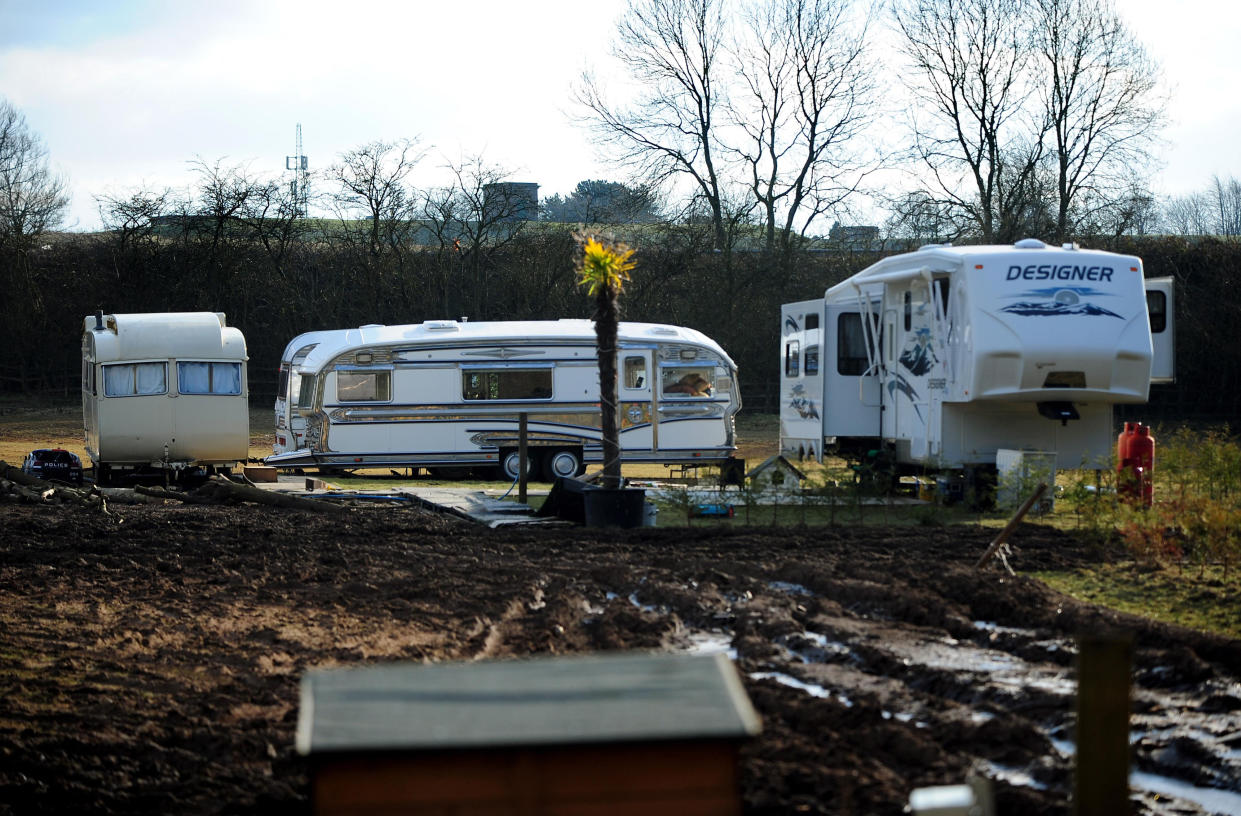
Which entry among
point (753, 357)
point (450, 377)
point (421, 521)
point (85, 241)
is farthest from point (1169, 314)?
point (85, 241)

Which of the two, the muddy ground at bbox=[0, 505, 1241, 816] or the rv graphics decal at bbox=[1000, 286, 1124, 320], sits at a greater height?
the rv graphics decal at bbox=[1000, 286, 1124, 320]

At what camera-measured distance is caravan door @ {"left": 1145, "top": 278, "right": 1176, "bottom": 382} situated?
16.7 meters

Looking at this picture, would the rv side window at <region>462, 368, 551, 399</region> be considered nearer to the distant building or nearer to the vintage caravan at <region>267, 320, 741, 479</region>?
the vintage caravan at <region>267, 320, 741, 479</region>

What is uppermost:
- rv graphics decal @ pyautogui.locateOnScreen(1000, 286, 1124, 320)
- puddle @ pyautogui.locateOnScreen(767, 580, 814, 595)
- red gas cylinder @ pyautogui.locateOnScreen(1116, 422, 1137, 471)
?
rv graphics decal @ pyautogui.locateOnScreen(1000, 286, 1124, 320)

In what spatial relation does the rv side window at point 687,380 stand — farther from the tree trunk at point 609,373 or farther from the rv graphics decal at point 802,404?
the tree trunk at point 609,373

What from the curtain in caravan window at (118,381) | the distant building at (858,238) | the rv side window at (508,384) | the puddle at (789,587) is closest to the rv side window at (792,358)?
the rv side window at (508,384)

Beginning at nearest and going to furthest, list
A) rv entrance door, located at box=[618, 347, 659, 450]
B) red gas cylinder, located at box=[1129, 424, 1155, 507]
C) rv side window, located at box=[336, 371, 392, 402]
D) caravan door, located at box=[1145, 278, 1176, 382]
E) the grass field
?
the grass field → red gas cylinder, located at box=[1129, 424, 1155, 507] → caravan door, located at box=[1145, 278, 1176, 382] → rv side window, located at box=[336, 371, 392, 402] → rv entrance door, located at box=[618, 347, 659, 450]

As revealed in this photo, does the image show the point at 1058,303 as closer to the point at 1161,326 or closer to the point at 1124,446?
the point at 1124,446

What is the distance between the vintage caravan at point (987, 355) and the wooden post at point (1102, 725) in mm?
12204

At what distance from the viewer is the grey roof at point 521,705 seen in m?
2.82

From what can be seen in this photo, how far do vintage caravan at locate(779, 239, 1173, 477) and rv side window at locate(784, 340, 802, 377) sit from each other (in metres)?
0.81

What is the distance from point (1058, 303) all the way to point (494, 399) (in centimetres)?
1034

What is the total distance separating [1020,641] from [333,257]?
3400 cm

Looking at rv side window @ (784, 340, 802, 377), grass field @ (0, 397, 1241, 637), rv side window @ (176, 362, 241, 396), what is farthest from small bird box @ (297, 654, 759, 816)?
rv side window @ (176, 362, 241, 396)
